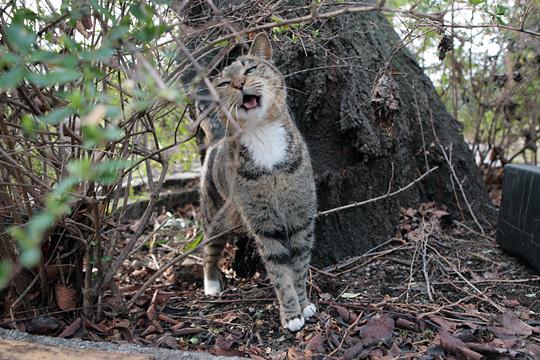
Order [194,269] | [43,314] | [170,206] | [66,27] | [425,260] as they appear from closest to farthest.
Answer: [66,27], [43,314], [425,260], [194,269], [170,206]

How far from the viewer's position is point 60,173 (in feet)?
8.87

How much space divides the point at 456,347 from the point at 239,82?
1869 millimetres

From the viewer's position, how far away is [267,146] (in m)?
3.27

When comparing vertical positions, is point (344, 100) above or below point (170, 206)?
above

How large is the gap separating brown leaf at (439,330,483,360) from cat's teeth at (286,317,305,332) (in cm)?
82

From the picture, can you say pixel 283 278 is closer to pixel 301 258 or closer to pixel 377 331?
pixel 301 258

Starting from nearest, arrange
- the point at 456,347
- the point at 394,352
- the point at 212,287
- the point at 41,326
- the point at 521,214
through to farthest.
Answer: the point at 456,347 < the point at 394,352 < the point at 41,326 < the point at 521,214 < the point at 212,287

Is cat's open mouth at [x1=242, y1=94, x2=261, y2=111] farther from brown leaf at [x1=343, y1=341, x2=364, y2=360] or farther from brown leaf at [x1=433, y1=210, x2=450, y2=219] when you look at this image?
brown leaf at [x1=433, y1=210, x2=450, y2=219]

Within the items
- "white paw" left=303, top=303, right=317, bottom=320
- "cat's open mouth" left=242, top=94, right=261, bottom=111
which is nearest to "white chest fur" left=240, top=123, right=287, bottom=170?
"cat's open mouth" left=242, top=94, right=261, bottom=111

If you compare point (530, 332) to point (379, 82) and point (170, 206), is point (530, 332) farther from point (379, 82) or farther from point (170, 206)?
point (170, 206)

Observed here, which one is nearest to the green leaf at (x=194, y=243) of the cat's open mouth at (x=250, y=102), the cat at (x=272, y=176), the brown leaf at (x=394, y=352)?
the cat at (x=272, y=176)

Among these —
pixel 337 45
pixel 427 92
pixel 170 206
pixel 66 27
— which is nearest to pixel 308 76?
pixel 337 45

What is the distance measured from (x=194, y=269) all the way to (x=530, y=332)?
8.63 ft

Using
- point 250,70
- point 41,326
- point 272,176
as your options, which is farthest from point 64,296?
point 250,70
